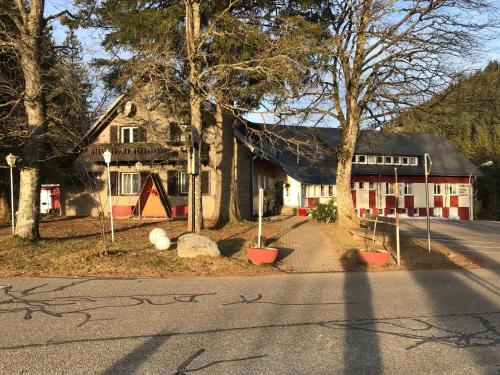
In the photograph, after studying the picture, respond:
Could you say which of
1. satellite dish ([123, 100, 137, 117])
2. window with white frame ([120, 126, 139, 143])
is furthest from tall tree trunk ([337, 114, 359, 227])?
window with white frame ([120, 126, 139, 143])

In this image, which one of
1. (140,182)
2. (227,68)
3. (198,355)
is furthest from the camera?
(140,182)

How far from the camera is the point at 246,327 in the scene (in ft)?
21.9

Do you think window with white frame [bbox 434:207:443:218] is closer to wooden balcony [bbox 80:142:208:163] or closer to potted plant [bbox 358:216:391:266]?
wooden balcony [bbox 80:142:208:163]

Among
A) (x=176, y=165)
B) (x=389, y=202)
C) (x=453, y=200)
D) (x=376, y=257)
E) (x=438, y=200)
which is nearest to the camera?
(x=376, y=257)

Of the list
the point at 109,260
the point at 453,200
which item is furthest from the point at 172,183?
the point at 453,200

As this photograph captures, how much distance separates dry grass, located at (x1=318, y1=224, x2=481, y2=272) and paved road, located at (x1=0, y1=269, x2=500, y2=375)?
240 cm

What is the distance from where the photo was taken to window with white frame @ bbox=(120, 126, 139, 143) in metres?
26.8

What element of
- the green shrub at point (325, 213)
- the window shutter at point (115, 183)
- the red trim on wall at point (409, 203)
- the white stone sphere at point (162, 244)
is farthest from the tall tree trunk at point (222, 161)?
the red trim on wall at point (409, 203)

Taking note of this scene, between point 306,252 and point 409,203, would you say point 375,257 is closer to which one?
point 306,252

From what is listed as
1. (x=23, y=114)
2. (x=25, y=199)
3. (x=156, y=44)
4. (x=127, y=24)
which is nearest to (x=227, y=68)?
(x=156, y=44)

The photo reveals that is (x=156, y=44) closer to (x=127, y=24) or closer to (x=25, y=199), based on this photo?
(x=127, y=24)

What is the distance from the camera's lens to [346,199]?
20.8 metres

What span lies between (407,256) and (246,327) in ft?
28.5

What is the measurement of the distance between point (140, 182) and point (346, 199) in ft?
37.8
